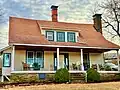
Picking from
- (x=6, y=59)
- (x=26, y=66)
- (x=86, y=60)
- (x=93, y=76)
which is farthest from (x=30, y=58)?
(x=93, y=76)

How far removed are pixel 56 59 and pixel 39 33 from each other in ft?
11.0

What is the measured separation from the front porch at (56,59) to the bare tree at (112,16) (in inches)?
179

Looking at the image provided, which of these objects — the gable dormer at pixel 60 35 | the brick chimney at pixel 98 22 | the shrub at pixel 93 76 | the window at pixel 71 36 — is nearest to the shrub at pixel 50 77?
the shrub at pixel 93 76

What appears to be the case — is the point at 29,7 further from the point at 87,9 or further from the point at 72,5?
the point at 87,9

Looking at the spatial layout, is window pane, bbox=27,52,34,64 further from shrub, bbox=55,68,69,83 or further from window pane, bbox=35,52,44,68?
shrub, bbox=55,68,69,83

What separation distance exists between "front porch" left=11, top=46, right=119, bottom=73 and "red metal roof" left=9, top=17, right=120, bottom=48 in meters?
0.80

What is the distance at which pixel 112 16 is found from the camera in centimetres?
3098

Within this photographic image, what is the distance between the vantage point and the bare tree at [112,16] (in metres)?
30.1

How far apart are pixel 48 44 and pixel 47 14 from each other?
11.7 metres

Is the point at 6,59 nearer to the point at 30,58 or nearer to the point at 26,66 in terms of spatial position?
the point at 30,58

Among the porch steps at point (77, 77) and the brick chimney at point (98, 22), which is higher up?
the brick chimney at point (98, 22)

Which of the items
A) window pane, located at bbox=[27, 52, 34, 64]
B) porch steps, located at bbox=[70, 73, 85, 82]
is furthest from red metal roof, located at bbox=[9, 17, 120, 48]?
porch steps, located at bbox=[70, 73, 85, 82]

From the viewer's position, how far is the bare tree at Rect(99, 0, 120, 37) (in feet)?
98.7

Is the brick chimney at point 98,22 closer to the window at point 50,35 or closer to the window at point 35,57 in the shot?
the window at point 50,35
